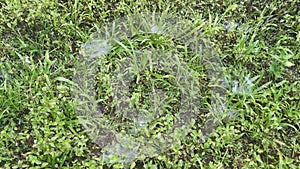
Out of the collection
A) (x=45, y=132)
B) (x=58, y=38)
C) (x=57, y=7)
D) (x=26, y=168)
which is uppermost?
(x=57, y=7)

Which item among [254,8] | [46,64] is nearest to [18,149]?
[46,64]

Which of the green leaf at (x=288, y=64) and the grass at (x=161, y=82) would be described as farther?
the green leaf at (x=288, y=64)

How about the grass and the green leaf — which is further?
the green leaf

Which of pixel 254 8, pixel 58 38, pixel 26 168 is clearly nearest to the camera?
pixel 26 168

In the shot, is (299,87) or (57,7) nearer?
(299,87)

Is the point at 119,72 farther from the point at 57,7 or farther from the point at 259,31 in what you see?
the point at 259,31

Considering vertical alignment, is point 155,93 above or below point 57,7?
below

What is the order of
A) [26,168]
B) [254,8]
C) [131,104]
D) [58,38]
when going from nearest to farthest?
[26,168]
[131,104]
[58,38]
[254,8]

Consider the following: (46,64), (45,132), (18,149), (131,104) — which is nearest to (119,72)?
(131,104)
